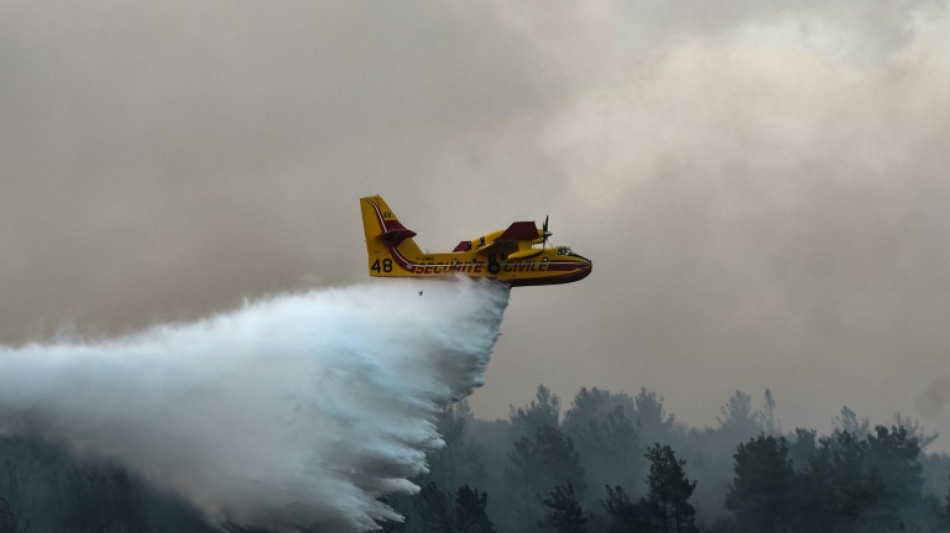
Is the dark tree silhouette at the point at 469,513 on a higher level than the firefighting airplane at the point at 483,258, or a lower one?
lower

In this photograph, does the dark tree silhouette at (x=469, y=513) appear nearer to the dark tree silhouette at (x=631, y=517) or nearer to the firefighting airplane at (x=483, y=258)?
the dark tree silhouette at (x=631, y=517)

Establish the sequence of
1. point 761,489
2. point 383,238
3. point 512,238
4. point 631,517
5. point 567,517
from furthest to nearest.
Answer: point 761,489, point 567,517, point 631,517, point 383,238, point 512,238

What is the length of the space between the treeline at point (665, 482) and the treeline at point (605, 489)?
137 millimetres

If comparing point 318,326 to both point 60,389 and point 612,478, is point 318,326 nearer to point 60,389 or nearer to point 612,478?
point 60,389

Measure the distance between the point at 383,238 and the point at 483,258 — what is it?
171 inches

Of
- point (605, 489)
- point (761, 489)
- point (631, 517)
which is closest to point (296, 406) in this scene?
point (631, 517)

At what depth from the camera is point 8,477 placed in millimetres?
107125

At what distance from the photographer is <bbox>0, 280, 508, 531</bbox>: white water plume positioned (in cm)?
5444

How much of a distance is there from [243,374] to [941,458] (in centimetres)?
11003

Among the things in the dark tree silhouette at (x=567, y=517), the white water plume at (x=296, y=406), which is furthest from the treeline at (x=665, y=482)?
the white water plume at (x=296, y=406)

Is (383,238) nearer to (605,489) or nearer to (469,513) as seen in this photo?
(469,513)

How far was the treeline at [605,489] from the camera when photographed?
8725 centimetres

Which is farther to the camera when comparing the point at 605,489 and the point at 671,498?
the point at 605,489

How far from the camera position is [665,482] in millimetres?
82500
